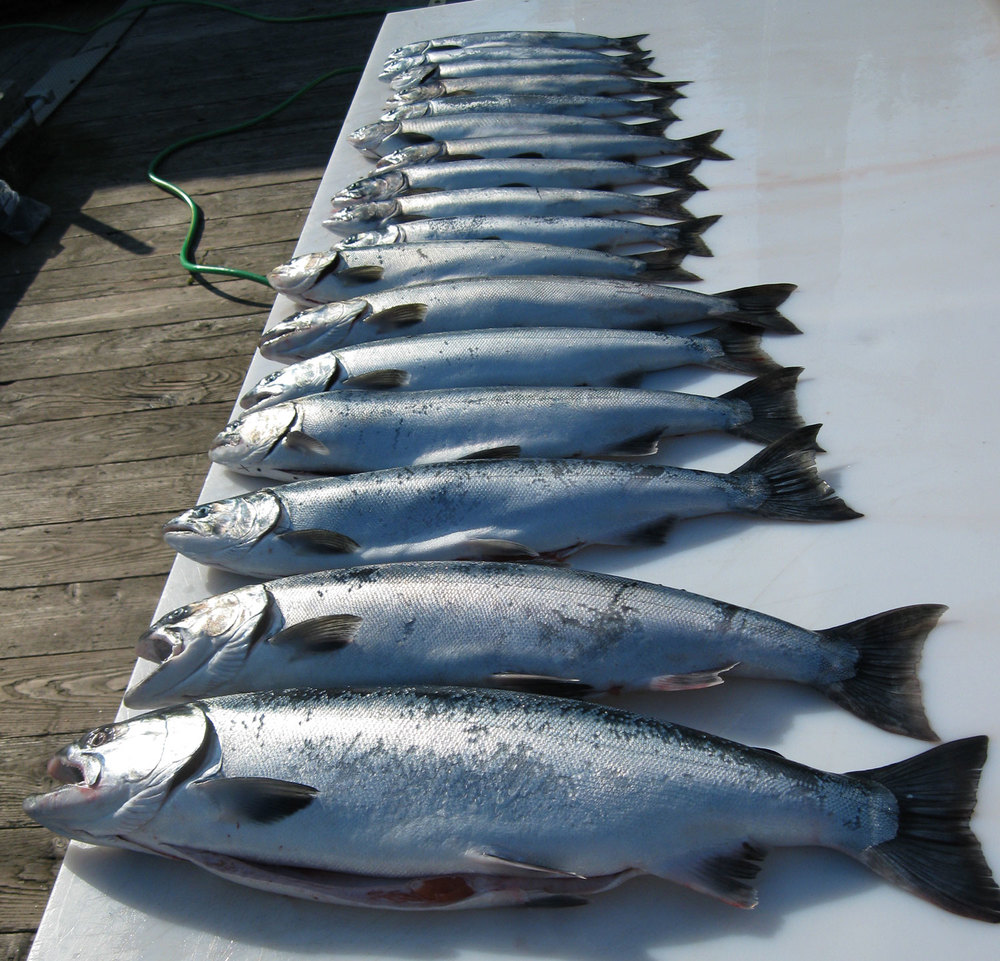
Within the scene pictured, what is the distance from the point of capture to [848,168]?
345 cm

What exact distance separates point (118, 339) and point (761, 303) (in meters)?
3.91

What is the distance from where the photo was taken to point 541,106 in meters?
4.46

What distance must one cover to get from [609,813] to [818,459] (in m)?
1.29

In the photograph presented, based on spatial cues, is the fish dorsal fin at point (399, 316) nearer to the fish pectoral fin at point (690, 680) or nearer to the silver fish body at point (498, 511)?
the silver fish body at point (498, 511)

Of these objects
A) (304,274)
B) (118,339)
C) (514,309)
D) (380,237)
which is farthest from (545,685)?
(118,339)

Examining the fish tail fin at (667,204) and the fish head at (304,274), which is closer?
the fish head at (304,274)

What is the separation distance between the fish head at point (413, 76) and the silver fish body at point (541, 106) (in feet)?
1.38

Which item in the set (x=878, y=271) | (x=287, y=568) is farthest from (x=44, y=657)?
(x=878, y=271)

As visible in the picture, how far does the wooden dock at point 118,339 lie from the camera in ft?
11.0

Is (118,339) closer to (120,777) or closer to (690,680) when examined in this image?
(120,777)

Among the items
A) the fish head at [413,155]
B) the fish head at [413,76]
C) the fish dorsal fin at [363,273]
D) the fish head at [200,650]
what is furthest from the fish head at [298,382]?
the fish head at [413,76]

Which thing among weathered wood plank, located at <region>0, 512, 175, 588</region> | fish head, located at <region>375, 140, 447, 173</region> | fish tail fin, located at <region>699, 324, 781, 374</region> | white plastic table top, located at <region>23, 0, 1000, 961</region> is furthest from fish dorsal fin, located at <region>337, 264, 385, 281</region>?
weathered wood plank, located at <region>0, 512, 175, 588</region>

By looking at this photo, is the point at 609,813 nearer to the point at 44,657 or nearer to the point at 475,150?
the point at 44,657

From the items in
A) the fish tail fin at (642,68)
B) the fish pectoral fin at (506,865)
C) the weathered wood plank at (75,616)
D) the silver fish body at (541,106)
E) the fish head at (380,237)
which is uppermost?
the fish tail fin at (642,68)
